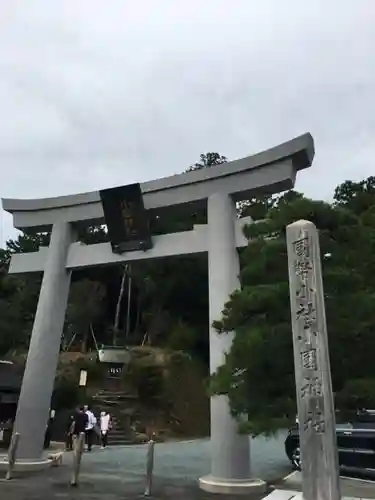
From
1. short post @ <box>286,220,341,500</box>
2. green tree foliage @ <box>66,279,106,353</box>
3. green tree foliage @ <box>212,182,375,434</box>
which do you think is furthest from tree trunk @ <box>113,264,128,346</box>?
short post @ <box>286,220,341,500</box>

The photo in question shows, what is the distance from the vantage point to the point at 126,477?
38.6 ft

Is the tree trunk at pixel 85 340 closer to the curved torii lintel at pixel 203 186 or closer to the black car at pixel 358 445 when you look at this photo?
the curved torii lintel at pixel 203 186

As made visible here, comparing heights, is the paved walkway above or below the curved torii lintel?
below

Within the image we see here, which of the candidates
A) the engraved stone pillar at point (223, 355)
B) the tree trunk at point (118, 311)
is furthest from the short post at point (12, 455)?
the tree trunk at point (118, 311)

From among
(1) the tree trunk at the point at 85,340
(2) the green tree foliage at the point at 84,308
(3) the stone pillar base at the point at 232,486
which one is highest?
(2) the green tree foliage at the point at 84,308

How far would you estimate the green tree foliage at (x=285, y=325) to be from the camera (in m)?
8.23

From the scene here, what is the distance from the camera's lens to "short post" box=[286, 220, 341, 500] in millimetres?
6043

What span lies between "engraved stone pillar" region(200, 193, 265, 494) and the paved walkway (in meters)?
0.54

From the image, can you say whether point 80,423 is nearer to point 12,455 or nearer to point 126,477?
point 126,477

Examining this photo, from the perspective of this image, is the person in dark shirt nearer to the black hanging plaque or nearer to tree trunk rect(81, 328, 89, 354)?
the black hanging plaque

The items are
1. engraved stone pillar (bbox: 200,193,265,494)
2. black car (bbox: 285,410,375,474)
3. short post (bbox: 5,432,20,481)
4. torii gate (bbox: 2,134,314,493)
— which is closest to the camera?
engraved stone pillar (bbox: 200,193,265,494)

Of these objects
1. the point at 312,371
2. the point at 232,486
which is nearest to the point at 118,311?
the point at 232,486

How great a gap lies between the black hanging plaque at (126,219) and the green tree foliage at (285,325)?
4.33 metres

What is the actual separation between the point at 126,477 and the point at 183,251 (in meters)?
5.11
